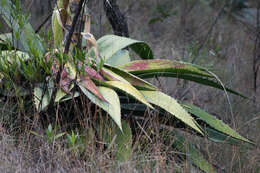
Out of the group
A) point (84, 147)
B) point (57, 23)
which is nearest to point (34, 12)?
point (57, 23)

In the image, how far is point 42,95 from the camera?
2.04 m

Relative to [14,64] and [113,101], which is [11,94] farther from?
[113,101]

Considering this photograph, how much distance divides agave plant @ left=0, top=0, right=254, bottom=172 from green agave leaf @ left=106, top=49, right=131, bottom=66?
0.08m

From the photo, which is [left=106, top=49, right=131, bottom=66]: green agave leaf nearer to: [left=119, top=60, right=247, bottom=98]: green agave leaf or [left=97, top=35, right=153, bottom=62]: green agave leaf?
[left=97, top=35, right=153, bottom=62]: green agave leaf

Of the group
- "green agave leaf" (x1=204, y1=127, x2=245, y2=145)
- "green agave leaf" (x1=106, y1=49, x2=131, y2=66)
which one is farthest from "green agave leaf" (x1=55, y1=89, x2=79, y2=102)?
"green agave leaf" (x1=204, y1=127, x2=245, y2=145)

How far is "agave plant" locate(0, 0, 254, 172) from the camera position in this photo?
1.97 metres

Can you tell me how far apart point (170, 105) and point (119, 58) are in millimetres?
766

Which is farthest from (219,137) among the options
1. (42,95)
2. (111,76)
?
(42,95)

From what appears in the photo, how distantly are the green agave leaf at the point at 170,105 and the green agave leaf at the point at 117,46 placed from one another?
0.51 meters

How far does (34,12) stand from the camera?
562 centimetres

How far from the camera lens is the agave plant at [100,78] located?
6.48 ft

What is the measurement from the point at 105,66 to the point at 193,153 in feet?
2.53

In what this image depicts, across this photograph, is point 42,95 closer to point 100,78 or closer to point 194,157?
point 100,78

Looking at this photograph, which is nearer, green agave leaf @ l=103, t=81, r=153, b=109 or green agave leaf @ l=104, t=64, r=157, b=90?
green agave leaf @ l=103, t=81, r=153, b=109
